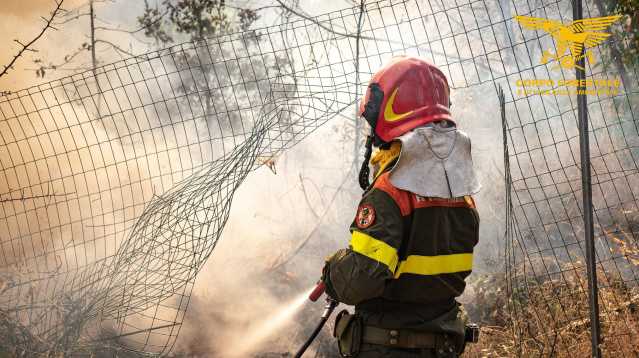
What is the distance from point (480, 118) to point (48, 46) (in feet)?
25.8

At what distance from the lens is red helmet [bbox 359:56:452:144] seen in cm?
296

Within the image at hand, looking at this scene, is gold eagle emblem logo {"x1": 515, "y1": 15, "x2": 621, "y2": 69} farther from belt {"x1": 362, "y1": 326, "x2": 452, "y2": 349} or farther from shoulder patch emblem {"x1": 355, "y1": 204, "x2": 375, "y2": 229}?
belt {"x1": 362, "y1": 326, "x2": 452, "y2": 349}

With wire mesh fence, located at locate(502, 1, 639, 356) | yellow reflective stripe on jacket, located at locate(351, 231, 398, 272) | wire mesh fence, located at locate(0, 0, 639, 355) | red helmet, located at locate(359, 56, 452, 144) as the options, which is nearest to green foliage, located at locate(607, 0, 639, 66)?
wire mesh fence, located at locate(502, 1, 639, 356)

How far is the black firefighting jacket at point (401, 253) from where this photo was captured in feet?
8.80

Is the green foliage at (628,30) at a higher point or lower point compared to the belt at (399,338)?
higher

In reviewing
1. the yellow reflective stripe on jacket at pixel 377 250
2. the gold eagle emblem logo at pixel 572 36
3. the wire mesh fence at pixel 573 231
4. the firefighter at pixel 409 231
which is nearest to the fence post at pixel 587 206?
the wire mesh fence at pixel 573 231

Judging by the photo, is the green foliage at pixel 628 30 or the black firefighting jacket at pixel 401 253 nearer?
the black firefighting jacket at pixel 401 253

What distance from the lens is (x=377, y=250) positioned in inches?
105

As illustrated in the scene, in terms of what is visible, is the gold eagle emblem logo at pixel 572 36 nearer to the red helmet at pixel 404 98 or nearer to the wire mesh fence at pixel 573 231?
the wire mesh fence at pixel 573 231

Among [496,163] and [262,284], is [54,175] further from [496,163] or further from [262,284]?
[496,163]

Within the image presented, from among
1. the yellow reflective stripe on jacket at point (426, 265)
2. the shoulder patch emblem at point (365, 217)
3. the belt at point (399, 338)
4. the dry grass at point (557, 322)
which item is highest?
the shoulder patch emblem at point (365, 217)

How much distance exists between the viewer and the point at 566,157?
891cm

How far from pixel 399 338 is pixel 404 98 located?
3.93 feet

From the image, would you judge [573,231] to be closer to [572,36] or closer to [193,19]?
[572,36]
